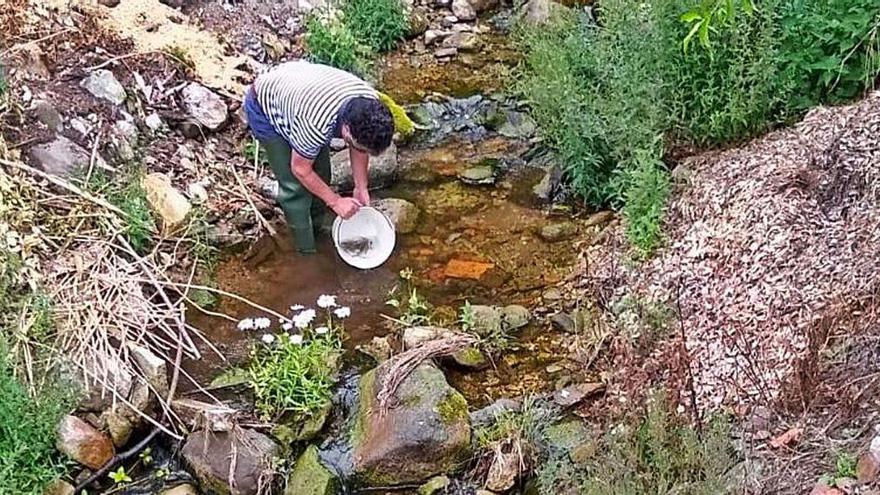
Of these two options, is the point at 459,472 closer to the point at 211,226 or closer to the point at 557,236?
the point at 557,236

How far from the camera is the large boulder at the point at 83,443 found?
141 inches

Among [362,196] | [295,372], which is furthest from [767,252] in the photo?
[295,372]

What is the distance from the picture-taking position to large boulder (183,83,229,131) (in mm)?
5609

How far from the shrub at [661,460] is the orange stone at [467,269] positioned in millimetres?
1640

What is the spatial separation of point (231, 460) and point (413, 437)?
2.24 feet

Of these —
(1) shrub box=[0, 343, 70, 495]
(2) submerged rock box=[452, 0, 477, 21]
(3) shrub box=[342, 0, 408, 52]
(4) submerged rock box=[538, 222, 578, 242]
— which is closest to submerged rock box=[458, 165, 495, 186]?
(4) submerged rock box=[538, 222, 578, 242]

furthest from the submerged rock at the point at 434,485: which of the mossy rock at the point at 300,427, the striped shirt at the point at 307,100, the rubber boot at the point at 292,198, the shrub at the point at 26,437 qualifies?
the rubber boot at the point at 292,198

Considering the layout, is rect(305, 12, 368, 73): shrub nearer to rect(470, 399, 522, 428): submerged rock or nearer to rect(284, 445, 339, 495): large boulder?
rect(470, 399, 522, 428): submerged rock

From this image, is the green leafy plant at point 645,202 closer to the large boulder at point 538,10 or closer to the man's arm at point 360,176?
the man's arm at point 360,176

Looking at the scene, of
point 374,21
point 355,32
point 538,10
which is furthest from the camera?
point 538,10

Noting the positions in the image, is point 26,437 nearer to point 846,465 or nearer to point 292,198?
point 292,198

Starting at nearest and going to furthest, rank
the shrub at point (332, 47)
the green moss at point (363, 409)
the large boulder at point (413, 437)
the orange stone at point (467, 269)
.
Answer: the large boulder at point (413, 437) < the green moss at point (363, 409) < the orange stone at point (467, 269) < the shrub at point (332, 47)

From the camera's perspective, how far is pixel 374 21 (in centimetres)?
695

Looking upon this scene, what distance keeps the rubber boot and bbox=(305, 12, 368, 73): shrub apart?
159 cm
